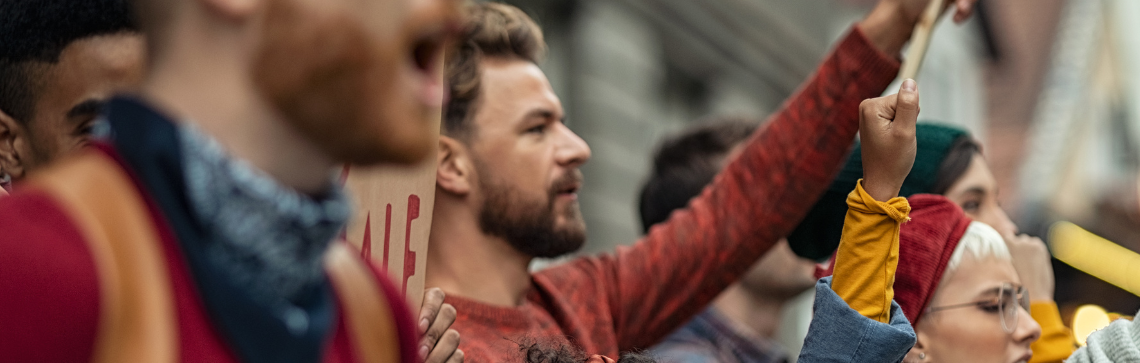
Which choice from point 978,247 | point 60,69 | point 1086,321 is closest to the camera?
point 60,69

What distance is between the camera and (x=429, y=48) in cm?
126

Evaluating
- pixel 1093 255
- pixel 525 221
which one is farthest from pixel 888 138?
pixel 1093 255

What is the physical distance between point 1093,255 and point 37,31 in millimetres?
7514

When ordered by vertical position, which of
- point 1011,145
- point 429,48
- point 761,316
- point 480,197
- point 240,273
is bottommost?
point 1011,145

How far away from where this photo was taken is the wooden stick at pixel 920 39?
8.29ft

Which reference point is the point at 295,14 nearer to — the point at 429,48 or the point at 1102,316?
the point at 429,48

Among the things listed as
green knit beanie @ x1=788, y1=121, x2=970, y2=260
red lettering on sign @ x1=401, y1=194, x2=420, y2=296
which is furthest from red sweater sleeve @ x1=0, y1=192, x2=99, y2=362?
green knit beanie @ x1=788, y1=121, x2=970, y2=260

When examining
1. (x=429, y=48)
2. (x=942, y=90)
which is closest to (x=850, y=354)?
(x=429, y=48)

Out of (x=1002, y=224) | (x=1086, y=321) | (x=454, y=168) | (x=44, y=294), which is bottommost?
(x=1086, y=321)

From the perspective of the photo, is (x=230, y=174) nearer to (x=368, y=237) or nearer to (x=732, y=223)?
(x=368, y=237)

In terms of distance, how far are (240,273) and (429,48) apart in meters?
0.29

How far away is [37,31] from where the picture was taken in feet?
6.06

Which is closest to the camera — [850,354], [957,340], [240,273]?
[240,273]

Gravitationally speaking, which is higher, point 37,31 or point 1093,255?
point 37,31
